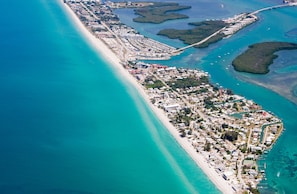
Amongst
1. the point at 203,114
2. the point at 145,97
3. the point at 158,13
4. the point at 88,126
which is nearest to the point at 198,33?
the point at 158,13

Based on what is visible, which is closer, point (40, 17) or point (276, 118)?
point (276, 118)

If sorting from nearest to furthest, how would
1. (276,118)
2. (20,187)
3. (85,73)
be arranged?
(20,187)
(276,118)
(85,73)

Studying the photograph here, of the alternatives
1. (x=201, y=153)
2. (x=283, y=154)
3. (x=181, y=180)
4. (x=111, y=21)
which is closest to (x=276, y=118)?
(x=283, y=154)

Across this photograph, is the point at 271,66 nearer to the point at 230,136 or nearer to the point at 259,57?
the point at 259,57

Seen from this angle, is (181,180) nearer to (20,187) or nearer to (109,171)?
(109,171)

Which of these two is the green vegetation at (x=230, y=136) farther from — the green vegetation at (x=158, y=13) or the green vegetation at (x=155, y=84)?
the green vegetation at (x=158, y=13)
